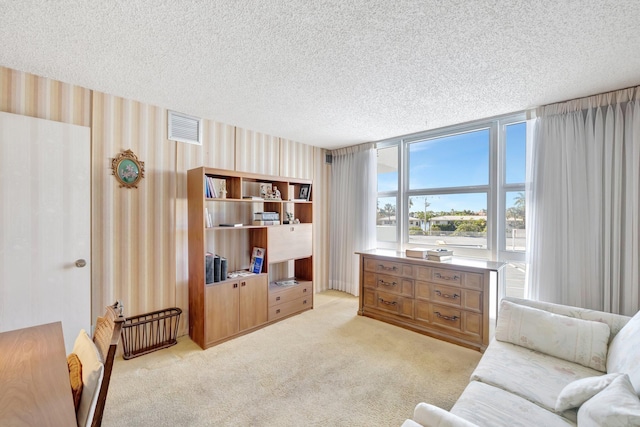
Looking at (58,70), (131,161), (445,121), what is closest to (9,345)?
(131,161)

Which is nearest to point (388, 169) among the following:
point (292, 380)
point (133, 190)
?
point (292, 380)

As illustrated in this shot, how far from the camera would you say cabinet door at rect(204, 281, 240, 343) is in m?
2.73

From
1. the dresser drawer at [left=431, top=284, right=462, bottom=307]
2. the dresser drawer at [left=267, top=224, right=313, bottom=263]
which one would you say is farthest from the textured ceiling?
the dresser drawer at [left=431, top=284, right=462, bottom=307]

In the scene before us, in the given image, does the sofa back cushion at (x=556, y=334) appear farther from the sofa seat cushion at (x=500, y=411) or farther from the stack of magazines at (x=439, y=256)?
the stack of magazines at (x=439, y=256)

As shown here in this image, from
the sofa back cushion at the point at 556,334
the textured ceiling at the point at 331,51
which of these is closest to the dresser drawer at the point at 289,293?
the textured ceiling at the point at 331,51

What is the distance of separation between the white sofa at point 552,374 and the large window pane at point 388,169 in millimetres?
2378

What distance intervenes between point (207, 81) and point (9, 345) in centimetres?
209

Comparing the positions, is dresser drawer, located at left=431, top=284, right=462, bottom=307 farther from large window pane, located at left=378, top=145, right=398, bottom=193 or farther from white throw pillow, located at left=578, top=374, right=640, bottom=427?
large window pane, located at left=378, top=145, right=398, bottom=193

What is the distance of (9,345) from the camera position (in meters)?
1.32

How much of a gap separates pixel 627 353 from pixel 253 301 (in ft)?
9.70

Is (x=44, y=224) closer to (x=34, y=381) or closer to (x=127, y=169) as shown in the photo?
(x=127, y=169)

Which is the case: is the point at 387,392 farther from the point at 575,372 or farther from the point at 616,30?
the point at 616,30

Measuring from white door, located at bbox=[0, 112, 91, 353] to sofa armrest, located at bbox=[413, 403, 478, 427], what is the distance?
2.71m

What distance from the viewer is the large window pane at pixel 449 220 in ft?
11.0
